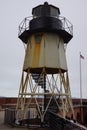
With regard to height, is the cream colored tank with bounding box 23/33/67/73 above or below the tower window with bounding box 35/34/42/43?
below

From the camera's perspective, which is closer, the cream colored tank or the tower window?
the cream colored tank

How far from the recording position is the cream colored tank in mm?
18344

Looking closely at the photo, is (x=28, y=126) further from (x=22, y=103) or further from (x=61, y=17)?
(x=61, y=17)

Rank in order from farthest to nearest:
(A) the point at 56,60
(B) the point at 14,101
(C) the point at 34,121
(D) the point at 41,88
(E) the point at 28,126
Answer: (B) the point at 14,101 → (D) the point at 41,88 → (A) the point at 56,60 → (C) the point at 34,121 → (E) the point at 28,126

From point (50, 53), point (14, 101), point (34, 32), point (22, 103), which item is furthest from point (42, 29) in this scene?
point (14, 101)

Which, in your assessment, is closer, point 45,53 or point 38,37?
point 45,53

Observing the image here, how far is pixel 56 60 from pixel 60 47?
151 centimetres

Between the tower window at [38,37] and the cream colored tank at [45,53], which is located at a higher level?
the tower window at [38,37]

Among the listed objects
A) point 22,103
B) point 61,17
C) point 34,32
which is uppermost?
point 61,17

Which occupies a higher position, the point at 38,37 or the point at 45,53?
the point at 38,37

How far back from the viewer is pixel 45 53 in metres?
18.6

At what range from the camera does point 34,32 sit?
759 inches

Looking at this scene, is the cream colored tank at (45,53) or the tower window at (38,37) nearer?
the cream colored tank at (45,53)

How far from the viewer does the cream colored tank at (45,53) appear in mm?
18344
